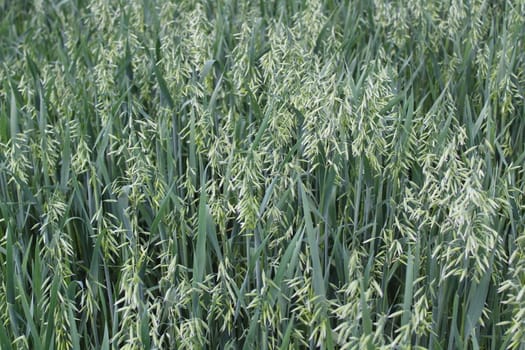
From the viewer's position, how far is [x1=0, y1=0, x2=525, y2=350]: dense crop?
1.69 metres

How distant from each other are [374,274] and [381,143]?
302 millimetres

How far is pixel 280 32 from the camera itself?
2.58m

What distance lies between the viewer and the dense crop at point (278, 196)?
5.54 ft

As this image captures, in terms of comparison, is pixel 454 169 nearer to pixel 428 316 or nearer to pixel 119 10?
pixel 428 316

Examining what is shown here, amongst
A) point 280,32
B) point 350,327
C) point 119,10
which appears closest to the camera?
point 350,327

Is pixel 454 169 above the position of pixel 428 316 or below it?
above

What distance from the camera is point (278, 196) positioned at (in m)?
1.90

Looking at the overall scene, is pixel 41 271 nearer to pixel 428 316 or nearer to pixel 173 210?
pixel 173 210

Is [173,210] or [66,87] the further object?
[66,87]

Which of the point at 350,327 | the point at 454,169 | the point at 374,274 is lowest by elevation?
the point at 374,274

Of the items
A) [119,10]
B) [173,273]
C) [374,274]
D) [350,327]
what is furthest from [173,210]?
[119,10]

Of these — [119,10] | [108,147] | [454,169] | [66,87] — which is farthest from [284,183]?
[119,10]

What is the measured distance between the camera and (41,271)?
1898mm

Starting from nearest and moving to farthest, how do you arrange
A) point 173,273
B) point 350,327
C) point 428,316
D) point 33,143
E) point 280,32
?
point 350,327 < point 428,316 < point 173,273 < point 33,143 < point 280,32
